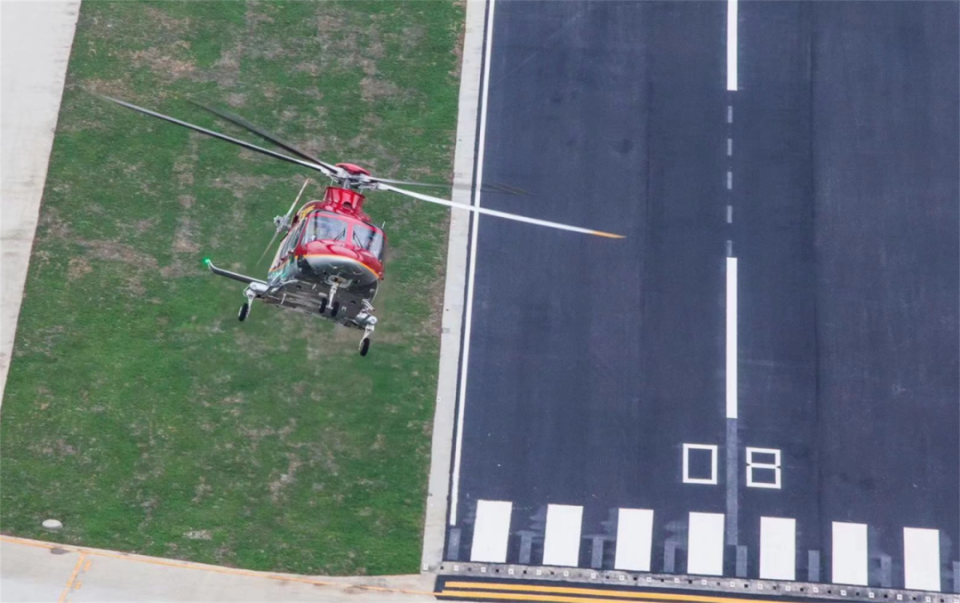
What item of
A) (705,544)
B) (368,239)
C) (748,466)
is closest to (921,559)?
(748,466)

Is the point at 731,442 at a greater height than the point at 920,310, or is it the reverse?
the point at 920,310

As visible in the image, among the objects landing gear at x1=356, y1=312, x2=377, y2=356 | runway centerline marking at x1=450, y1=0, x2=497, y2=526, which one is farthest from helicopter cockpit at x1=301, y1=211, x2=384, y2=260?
runway centerline marking at x1=450, y1=0, x2=497, y2=526

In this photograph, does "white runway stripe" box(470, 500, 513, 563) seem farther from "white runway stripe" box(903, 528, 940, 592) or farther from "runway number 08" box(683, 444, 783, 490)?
"white runway stripe" box(903, 528, 940, 592)

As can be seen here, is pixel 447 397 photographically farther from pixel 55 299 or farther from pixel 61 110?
pixel 61 110

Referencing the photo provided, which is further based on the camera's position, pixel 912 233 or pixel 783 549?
pixel 912 233

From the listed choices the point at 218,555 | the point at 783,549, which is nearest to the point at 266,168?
the point at 218,555
